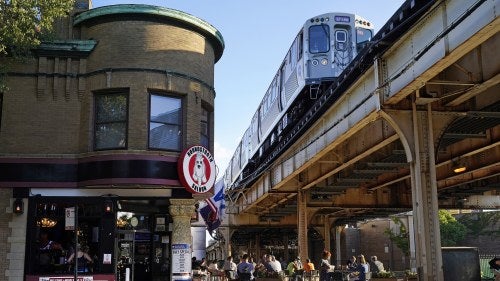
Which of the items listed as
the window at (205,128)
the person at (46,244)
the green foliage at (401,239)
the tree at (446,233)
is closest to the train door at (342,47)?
the window at (205,128)

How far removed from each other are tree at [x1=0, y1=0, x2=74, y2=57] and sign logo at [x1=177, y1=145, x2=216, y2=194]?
495 centimetres

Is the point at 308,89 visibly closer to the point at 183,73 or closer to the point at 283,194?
the point at 283,194

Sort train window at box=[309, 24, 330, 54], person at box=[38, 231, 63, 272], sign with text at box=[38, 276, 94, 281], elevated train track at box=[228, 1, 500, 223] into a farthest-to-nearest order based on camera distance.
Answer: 1. train window at box=[309, 24, 330, 54]
2. person at box=[38, 231, 63, 272]
3. sign with text at box=[38, 276, 94, 281]
4. elevated train track at box=[228, 1, 500, 223]

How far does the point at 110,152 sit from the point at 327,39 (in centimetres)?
1303

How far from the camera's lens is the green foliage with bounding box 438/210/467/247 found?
184 feet

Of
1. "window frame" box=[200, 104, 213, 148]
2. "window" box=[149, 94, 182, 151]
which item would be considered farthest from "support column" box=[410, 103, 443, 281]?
"window frame" box=[200, 104, 213, 148]

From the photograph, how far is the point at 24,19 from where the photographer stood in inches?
576

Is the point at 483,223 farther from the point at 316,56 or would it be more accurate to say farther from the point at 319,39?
the point at 316,56

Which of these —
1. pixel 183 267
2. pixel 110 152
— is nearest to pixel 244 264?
pixel 183 267

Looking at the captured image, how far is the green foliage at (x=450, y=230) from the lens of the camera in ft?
184

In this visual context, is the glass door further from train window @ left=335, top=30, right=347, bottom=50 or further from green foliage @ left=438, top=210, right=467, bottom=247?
green foliage @ left=438, top=210, right=467, bottom=247

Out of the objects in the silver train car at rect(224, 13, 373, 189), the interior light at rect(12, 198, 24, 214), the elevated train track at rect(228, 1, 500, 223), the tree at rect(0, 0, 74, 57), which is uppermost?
the silver train car at rect(224, 13, 373, 189)

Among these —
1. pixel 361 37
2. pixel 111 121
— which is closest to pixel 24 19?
pixel 111 121

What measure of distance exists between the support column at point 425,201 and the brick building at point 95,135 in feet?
21.4
